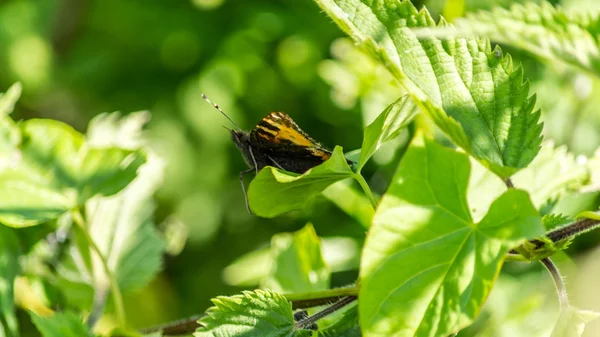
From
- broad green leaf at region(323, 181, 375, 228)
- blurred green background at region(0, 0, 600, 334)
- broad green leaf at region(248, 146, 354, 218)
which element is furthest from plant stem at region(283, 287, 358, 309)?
blurred green background at region(0, 0, 600, 334)

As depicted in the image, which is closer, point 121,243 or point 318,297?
point 318,297

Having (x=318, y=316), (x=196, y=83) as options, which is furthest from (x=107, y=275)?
(x=196, y=83)

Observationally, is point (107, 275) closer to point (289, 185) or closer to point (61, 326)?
point (61, 326)

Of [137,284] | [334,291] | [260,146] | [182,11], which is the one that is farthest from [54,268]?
[182,11]

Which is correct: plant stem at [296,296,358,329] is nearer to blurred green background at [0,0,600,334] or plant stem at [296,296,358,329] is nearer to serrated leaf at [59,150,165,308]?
serrated leaf at [59,150,165,308]

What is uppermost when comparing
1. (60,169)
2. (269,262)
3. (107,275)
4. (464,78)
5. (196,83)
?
(464,78)

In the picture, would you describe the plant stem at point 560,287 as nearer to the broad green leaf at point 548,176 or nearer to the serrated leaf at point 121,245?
the broad green leaf at point 548,176

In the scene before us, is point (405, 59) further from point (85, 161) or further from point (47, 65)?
A: point (47, 65)
